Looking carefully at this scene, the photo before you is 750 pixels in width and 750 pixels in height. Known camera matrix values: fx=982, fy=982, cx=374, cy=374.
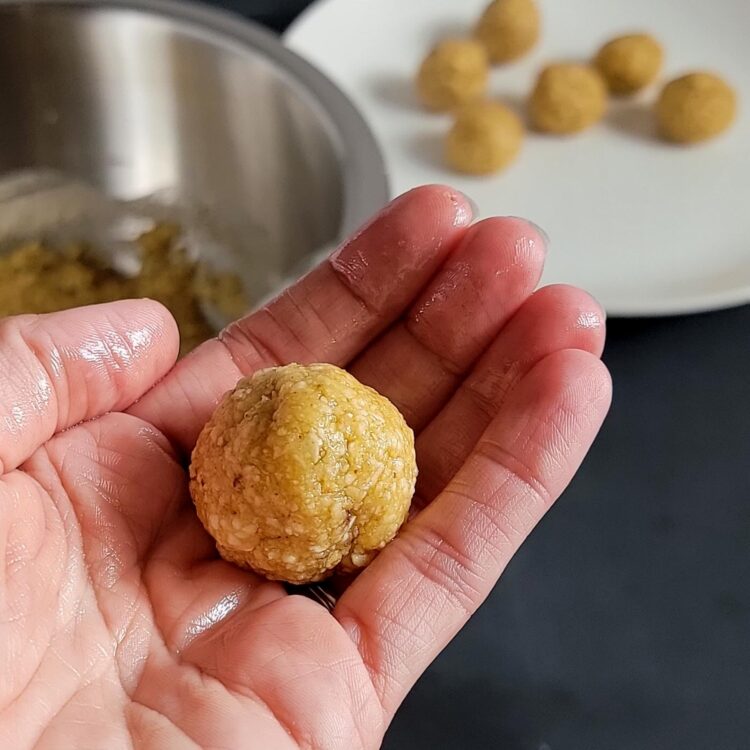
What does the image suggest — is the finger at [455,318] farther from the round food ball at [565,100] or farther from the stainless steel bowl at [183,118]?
the round food ball at [565,100]

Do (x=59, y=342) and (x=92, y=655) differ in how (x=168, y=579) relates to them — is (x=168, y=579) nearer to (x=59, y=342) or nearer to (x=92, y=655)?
(x=92, y=655)

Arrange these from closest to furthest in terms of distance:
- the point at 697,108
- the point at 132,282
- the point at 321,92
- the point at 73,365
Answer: the point at 73,365
the point at 321,92
the point at 132,282
the point at 697,108

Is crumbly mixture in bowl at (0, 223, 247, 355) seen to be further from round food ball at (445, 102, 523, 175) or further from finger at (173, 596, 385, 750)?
finger at (173, 596, 385, 750)

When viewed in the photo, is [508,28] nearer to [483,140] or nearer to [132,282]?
[483,140]

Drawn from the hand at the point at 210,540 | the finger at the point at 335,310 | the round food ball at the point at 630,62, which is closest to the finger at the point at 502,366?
the hand at the point at 210,540

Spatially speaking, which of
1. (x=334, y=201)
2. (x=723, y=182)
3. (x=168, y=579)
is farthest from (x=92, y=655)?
(x=723, y=182)

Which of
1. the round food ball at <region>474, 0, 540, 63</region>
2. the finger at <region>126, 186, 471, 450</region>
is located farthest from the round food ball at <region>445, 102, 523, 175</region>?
the finger at <region>126, 186, 471, 450</region>

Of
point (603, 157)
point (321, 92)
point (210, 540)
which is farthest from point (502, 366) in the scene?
point (603, 157)
